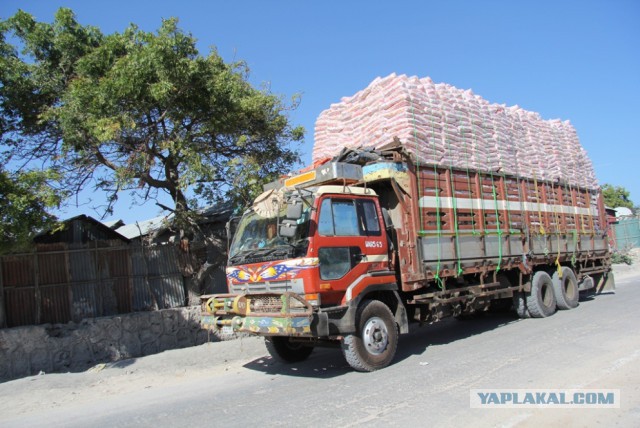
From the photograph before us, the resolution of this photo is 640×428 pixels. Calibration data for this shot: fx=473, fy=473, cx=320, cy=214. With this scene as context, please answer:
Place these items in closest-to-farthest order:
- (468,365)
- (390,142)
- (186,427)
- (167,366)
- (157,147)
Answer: (186,427) → (468,365) → (390,142) → (167,366) → (157,147)

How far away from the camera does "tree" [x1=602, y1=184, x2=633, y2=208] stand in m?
50.5

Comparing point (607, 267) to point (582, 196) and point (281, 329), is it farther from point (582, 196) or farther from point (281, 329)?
point (281, 329)

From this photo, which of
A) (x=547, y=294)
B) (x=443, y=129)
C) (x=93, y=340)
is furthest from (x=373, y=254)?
(x=93, y=340)

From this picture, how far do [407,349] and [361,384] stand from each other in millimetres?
2382

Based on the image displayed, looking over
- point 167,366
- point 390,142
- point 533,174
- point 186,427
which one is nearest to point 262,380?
point 186,427

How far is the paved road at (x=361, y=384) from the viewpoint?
4816 millimetres

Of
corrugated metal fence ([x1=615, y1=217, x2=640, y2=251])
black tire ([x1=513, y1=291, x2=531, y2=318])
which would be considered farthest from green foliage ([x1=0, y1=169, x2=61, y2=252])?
corrugated metal fence ([x1=615, y1=217, x2=640, y2=251])

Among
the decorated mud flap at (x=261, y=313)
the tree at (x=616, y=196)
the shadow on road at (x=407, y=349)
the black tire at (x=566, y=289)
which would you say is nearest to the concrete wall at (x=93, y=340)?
the shadow on road at (x=407, y=349)

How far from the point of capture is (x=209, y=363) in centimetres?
885

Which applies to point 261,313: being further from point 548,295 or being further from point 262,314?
point 548,295

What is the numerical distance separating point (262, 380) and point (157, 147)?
663 centimetres

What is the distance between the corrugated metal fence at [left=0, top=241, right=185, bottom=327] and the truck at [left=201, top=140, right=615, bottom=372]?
17.1ft

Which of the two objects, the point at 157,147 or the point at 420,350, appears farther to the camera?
the point at 157,147

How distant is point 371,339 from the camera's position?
6656mm
